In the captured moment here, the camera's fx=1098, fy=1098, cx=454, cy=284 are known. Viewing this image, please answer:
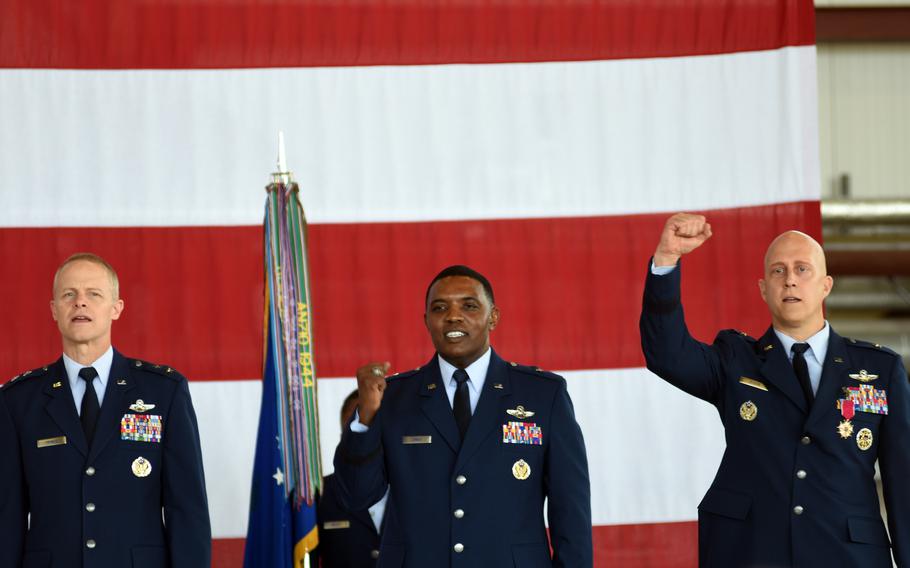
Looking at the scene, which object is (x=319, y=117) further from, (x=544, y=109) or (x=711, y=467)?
(x=711, y=467)

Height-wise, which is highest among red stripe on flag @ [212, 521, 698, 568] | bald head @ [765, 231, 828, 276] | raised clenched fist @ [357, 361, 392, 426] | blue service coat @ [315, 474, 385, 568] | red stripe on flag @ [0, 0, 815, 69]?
red stripe on flag @ [0, 0, 815, 69]

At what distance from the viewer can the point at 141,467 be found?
2451 mm

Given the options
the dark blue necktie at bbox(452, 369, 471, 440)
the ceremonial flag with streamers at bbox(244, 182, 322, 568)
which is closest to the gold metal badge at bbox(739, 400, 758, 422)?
the dark blue necktie at bbox(452, 369, 471, 440)

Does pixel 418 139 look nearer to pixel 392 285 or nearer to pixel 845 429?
pixel 392 285

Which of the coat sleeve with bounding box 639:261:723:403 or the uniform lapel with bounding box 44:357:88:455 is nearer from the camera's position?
the coat sleeve with bounding box 639:261:723:403

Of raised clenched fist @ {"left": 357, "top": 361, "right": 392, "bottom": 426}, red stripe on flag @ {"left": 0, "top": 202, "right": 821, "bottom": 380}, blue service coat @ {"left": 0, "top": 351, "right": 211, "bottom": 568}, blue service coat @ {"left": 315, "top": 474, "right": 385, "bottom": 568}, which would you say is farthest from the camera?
red stripe on flag @ {"left": 0, "top": 202, "right": 821, "bottom": 380}

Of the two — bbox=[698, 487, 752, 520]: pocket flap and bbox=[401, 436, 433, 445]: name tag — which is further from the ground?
bbox=[401, 436, 433, 445]: name tag

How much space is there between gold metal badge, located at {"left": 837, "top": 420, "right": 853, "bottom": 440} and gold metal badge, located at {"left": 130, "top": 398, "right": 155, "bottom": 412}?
4.97 ft

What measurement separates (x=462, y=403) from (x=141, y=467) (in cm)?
74

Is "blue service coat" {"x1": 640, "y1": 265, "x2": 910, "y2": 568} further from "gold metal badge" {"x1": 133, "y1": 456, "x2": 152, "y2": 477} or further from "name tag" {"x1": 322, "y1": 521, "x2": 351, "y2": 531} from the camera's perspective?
"gold metal badge" {"x1": 133, "y1": 456, "x2": 152, "y2": 477}

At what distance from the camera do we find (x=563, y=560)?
90.7 inches

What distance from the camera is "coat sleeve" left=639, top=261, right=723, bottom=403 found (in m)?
2.31

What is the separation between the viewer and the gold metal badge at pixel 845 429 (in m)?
2.32

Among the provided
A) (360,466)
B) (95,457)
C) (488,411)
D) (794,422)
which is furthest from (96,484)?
(794,422)
